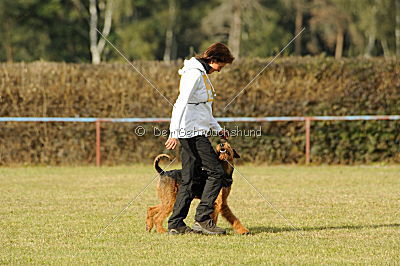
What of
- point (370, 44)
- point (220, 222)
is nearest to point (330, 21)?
point (370, 44)

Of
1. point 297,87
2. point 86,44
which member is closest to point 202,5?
point 86,44

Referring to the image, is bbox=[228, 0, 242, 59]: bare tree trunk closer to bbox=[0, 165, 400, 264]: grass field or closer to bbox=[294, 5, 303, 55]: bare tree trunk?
bbox=[294, 5, 303, 55]: bare tree trunk

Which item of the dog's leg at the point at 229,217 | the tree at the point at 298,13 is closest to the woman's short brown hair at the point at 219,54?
the dog's leg at the point at 229,217

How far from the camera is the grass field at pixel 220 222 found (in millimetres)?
6684

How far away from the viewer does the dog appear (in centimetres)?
781

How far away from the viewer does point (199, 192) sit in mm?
7922

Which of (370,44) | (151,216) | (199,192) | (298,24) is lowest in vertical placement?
(151,216)

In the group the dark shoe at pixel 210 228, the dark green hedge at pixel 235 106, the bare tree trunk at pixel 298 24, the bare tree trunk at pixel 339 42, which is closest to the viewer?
the dark shoe at pixel 210 228

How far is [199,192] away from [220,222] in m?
1.22

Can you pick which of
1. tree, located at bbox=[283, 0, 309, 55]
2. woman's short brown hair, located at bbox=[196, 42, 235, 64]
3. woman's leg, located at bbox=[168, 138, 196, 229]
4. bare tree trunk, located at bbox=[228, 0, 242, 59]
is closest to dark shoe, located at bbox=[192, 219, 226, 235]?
woman's leg, located at bbox=[168, 138, 196, 229]

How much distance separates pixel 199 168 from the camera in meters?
7.85

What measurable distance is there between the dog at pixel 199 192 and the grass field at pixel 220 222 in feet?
0.64

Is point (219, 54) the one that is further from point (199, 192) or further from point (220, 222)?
point (220, 222)

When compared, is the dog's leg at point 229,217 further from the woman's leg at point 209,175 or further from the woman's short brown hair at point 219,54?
the woman's short brown hair at point 219,54
